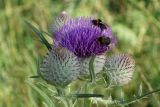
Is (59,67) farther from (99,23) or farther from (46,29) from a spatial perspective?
(46,29)

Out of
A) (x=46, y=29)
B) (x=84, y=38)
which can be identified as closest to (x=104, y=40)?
(x=84, y=38)

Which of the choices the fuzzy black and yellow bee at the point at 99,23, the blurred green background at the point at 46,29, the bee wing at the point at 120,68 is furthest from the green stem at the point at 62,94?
the blurred green background at the point at 46,29

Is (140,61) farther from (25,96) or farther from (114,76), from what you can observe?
(114,76)

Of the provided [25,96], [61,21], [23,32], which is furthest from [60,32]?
[23,32]

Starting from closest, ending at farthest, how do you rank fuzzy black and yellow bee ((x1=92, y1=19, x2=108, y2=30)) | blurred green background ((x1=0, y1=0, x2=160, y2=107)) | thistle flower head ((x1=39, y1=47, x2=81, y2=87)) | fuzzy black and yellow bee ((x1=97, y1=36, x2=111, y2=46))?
thistle flower head ((x1=39, y1=47, x2=81, y2=87)) → fuzzy black and yellow bee ((x1=97, y1=36, x2=111, y2=46)) → fuzzy black and yellow bee ((x1=92, y1=19, x2=108, y2=30)) → blurred green background ((x1=0, y1=0, x2=160, y2=107))

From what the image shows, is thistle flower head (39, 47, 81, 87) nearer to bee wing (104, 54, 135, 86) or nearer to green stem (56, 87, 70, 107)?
green stem (56, 87, 70, 107)

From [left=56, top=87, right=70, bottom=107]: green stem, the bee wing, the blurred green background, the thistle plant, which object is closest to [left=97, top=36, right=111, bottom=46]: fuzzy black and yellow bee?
the thistle plant

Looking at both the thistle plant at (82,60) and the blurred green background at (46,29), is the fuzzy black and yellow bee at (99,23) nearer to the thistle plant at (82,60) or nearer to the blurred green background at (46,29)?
the thistle plant at (82,60)
